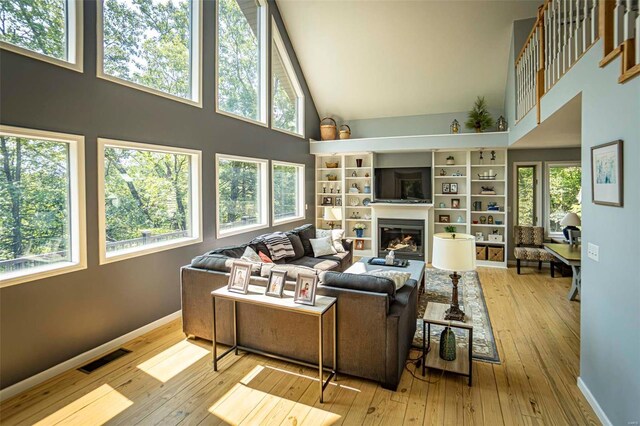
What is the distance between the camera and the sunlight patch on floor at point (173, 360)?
294cm

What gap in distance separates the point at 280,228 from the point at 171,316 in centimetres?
290

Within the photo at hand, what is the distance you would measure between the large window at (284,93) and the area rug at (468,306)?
3.98m

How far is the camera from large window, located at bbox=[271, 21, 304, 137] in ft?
21.1

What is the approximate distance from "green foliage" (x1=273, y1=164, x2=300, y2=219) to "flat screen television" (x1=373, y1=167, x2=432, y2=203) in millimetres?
1789

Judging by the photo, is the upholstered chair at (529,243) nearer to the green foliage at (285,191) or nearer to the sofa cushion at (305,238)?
the sofa cushion at (305,238)

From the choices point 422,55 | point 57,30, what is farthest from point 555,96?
point 57,30

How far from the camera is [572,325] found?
3.86 meters

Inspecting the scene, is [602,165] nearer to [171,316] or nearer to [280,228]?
[171,316]

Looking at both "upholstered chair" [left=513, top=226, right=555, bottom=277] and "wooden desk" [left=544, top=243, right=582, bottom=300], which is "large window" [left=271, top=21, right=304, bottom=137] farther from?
"wooden desk" [left=544, top=243, right=582, bottom=300]

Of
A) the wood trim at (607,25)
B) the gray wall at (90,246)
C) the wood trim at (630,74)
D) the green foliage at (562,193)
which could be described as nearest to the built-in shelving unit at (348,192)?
the green foliage at (562,193)

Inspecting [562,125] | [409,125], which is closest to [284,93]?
[409,125]

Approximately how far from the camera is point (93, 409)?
8.09 feet

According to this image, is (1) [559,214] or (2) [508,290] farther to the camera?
(1) [559,214]

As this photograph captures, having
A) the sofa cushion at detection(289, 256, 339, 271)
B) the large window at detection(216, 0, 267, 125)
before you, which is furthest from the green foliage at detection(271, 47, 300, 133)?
the sofa cushion at detection(289, 256, 339, 271)
